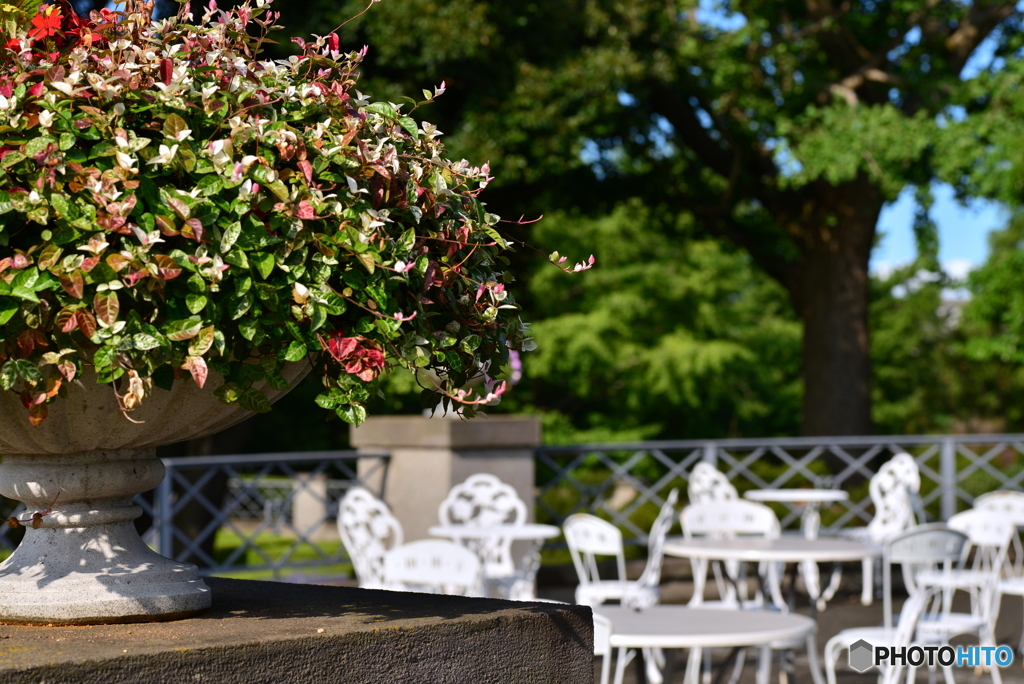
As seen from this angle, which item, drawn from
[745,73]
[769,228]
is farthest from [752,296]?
[745,73]

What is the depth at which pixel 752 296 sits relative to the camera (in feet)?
103

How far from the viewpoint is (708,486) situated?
363 inches

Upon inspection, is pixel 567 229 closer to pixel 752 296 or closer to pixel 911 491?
pixel 752 296

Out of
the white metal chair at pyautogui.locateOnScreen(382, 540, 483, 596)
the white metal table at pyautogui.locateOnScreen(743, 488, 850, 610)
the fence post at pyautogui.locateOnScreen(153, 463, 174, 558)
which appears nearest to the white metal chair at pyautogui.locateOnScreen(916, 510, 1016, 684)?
the white metal table at pyautogui.locateOnScreen(743, 488, 850, 610)

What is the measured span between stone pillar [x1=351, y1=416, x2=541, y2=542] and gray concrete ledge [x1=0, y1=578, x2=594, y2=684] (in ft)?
19.1

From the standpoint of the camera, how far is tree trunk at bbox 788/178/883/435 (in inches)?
551

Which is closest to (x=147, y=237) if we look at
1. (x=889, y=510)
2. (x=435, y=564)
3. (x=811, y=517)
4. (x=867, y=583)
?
(x=435, y=564)

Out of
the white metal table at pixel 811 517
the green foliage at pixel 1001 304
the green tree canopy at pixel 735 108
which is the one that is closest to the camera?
the white metal table at pixel 811 517

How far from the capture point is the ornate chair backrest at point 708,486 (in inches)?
355

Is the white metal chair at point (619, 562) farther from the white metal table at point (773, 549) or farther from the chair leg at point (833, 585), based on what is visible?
the chair leg at point (833, 585)

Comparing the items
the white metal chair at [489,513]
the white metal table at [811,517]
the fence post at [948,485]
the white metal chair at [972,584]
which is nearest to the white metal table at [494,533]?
the white metal chair at [489,513]

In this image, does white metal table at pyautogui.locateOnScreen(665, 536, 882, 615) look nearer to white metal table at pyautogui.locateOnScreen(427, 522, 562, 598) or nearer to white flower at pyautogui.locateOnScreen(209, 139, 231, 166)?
white metal table at pyautogui.locateOnScreen(427, 522, 562, 598)

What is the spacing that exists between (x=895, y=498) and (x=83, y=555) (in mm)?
8623

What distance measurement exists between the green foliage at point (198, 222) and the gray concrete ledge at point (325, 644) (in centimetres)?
36
